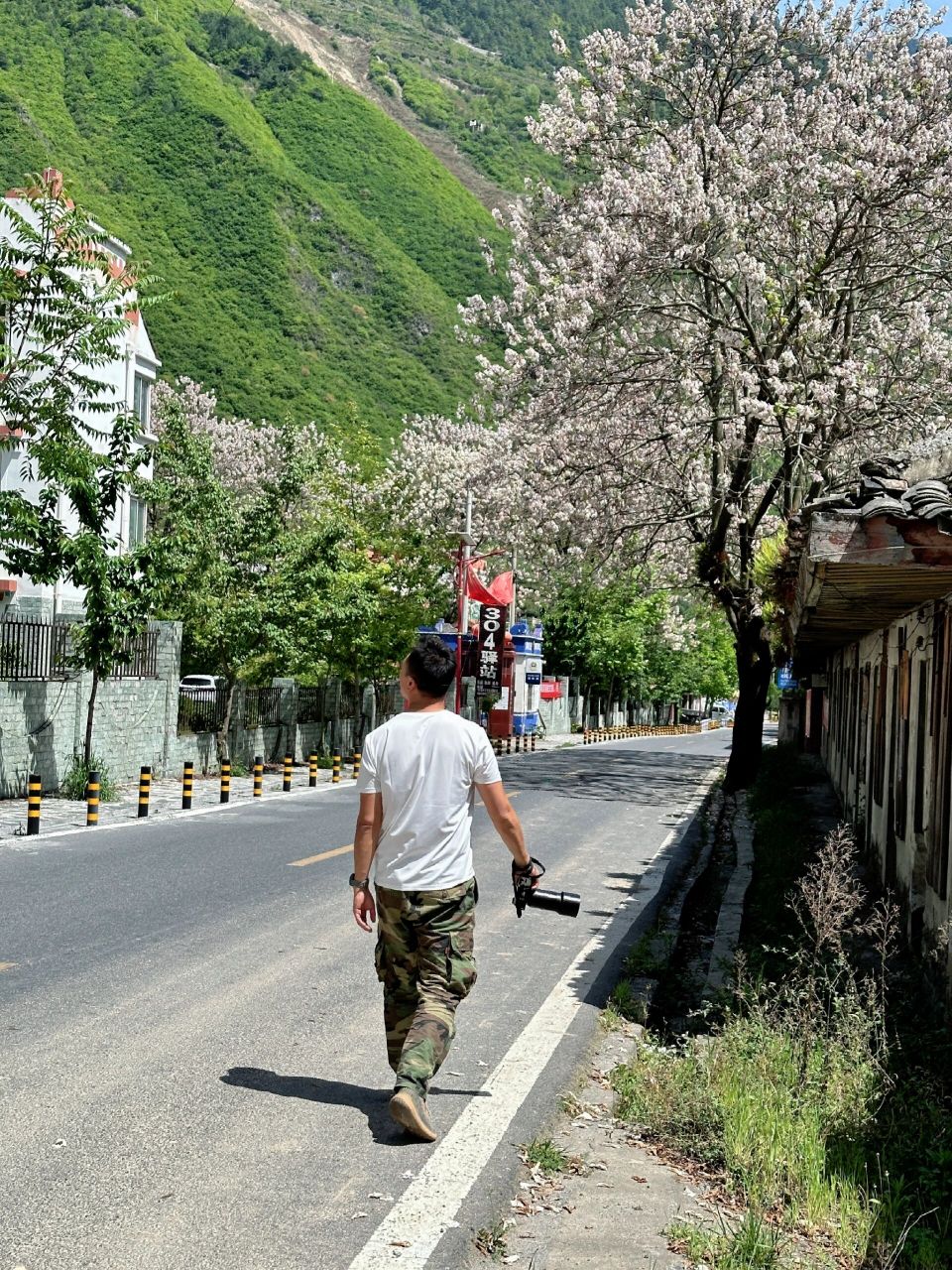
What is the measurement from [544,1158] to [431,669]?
1994 mm

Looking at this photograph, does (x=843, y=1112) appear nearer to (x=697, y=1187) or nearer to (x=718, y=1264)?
(x=697, y=1187)

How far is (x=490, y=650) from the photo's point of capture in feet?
152

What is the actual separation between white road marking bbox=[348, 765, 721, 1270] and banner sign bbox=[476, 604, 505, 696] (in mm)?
36857

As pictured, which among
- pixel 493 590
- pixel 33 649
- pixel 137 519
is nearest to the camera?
pixel 33 649

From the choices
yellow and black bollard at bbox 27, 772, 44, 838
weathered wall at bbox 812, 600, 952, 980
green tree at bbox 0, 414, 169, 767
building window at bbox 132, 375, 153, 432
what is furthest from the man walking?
building window at bbox 132, 375, 153, 432

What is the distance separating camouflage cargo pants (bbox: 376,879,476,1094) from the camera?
5.73 metres

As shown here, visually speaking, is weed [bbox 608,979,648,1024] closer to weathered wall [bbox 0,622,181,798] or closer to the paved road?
the paved road

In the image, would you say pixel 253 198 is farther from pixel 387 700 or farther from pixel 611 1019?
pixel 611 1019

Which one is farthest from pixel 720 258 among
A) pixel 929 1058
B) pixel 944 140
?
pixel 929 1058

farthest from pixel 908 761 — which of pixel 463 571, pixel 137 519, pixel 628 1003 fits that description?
pixel 137 519

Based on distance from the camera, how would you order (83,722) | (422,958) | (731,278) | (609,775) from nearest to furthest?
(422,958) < (83,722) < (731,278) < (609,775)

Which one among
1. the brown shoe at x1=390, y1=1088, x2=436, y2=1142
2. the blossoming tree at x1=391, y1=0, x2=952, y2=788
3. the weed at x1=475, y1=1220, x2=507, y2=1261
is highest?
the blossoming tree at x1=391, y1=0, x2=952, y2=788

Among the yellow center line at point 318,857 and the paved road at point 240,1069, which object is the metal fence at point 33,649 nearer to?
the yellow center line at point 318,857

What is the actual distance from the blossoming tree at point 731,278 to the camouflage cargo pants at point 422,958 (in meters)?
19.8
